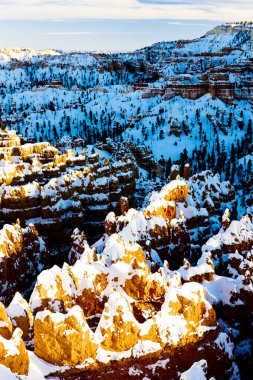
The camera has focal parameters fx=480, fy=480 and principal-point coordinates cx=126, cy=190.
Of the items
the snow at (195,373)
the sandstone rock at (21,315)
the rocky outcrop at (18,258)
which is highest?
the sandstone rock at (21,315)

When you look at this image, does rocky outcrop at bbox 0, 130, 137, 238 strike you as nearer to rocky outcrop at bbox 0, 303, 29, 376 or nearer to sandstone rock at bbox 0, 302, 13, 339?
sandstone rock at bbox 0, 302, 13, 339

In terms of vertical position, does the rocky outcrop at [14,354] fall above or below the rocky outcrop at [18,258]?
above

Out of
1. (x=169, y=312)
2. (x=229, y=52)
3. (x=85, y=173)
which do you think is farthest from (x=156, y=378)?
(x=229, y=52)

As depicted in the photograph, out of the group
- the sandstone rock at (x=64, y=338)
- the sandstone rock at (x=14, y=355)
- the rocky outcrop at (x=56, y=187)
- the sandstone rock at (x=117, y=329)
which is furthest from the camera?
the rocky outcrop at (x=56, y=187)

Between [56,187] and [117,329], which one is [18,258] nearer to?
[56,187]

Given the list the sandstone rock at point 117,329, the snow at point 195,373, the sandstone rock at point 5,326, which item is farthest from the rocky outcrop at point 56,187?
the snow at point 195,373

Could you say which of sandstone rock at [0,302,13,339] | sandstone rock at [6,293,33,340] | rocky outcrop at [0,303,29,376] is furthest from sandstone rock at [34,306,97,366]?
sandstone rock at [6,293,33,340]

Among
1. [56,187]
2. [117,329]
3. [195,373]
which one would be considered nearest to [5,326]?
[117,329]

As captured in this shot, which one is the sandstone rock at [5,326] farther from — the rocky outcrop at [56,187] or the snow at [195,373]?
the rocky outcrop at [56,187]

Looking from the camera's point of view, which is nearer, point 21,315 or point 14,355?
point 14,355

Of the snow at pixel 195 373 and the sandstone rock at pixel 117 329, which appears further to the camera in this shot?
the sandstone rock at pixel 117 329

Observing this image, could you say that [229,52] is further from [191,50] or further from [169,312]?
[169,312]
